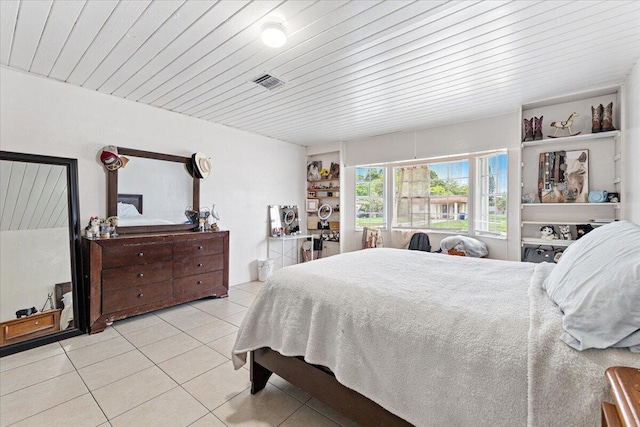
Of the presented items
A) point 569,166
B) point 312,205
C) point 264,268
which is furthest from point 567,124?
point 264,268

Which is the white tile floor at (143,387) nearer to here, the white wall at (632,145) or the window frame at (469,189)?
the white wall at (632,145)

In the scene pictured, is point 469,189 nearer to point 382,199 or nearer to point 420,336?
point 382,199

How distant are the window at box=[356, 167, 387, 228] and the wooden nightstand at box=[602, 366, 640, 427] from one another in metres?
4.32

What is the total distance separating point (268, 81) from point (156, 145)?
1799mm

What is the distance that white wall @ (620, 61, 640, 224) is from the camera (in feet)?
7.62

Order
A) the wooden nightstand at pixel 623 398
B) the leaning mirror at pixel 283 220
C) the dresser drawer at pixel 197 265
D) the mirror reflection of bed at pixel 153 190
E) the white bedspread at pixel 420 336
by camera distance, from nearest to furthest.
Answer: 1. the wooden nightstand at pixel 623 398
2. the white bedspread at pixel 420 336
3. the mirror reflection of bed at pixel 153 190
4. the dresser drawer at pixel 197 265
5. the leaning mirror at pixel 283 220

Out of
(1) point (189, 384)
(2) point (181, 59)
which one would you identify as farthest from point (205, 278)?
(2) point (181, 59)

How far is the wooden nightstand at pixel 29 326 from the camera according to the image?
2.39m

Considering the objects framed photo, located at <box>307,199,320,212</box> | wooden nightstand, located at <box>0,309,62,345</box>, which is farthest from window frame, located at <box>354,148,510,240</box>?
wooden nightstand, located at <box>0,309,62,345</box>

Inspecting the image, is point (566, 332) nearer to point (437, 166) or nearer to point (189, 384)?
point (189, 384)

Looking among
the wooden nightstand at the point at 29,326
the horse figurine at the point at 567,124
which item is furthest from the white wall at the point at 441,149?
the wooden nightstand at the point at 29,326

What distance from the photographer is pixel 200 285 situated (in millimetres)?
3609

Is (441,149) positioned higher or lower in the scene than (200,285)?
higher

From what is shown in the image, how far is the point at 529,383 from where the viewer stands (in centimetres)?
87
